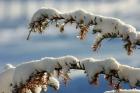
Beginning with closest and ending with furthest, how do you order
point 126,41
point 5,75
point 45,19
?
point 126,41
point 45,19
point 5,75

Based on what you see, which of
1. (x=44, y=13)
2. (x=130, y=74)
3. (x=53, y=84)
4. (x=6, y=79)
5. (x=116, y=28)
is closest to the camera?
(x=116, y=28)

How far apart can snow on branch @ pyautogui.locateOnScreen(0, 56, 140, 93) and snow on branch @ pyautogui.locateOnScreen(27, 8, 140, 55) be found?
0.30 metres

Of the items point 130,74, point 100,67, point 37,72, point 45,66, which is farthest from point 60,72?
point 130,74

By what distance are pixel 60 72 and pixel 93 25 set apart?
3.24ft

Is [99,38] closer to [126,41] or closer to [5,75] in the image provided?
[126,41]

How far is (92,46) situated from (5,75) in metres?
1.88

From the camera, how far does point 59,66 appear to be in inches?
294

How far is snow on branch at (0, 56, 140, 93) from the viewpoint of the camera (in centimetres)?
706

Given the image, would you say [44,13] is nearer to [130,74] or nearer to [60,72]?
[60,72]

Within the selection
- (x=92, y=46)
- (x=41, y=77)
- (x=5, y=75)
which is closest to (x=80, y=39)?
(x=92, y=46)

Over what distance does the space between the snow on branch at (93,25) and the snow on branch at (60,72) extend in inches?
11.7

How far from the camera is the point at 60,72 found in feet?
24.8

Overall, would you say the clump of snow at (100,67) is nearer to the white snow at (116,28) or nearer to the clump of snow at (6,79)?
the white snow at (116,28)

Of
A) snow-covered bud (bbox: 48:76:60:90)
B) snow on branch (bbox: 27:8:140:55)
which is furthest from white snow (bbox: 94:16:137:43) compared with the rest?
snow-covered bud (bbox: 48:76:60:90)
